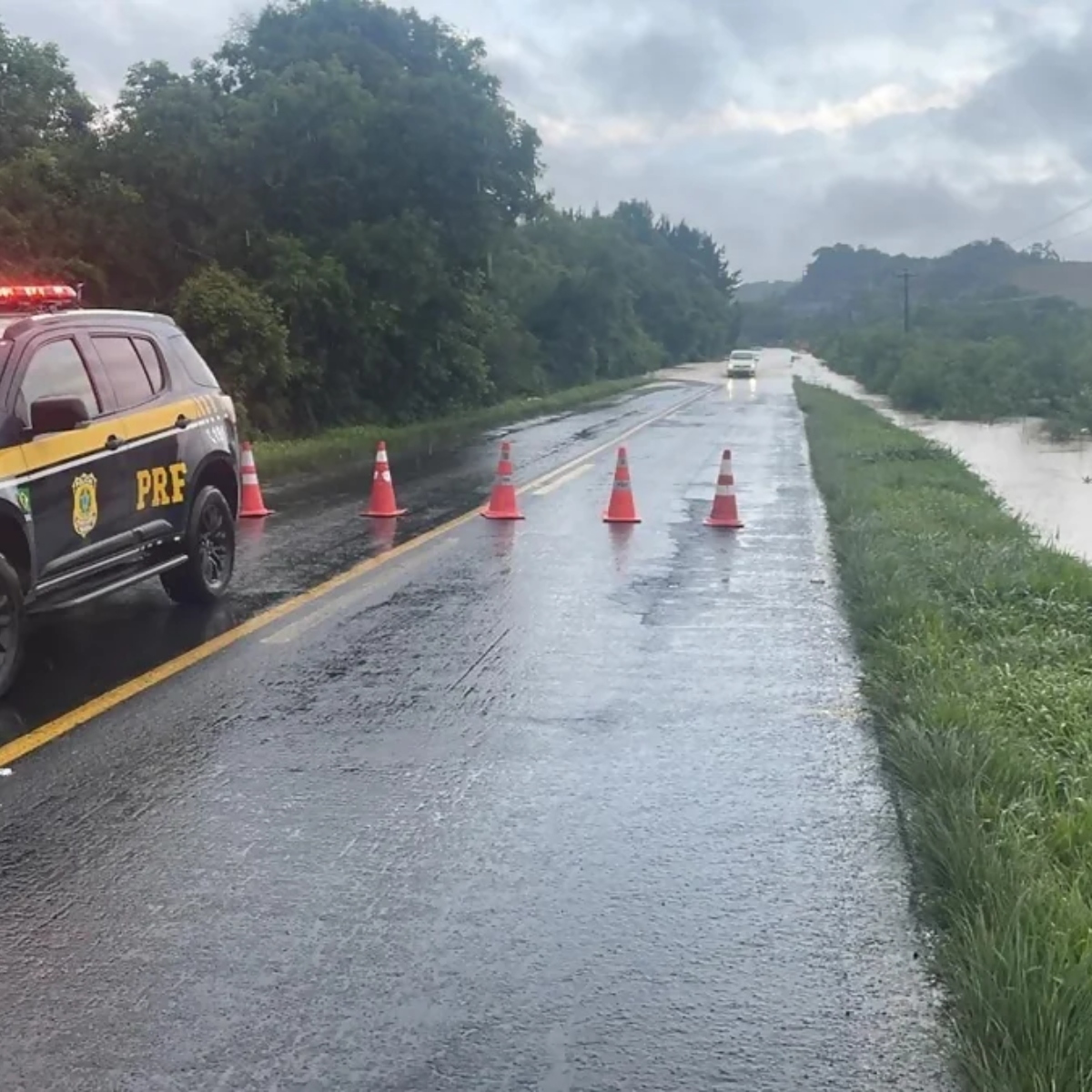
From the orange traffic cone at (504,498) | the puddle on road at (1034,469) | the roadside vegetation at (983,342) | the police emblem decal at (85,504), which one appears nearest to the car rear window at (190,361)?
the police emblem decal at (85,504)

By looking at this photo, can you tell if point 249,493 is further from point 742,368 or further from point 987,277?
point 987,277

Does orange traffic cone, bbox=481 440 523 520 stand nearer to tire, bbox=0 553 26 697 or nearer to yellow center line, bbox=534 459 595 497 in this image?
yellow center line, bbox=534 459 595 497

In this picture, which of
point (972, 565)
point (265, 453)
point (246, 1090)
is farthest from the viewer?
point (265, 453)

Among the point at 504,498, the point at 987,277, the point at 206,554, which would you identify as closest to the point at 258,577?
the point at 206,554

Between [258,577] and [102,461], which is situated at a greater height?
[102,461]

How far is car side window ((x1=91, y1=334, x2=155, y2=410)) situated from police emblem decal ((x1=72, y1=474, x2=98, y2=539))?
0.69m

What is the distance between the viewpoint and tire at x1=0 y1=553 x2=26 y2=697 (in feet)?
22.6

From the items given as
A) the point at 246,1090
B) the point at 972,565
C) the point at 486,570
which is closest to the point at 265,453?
the point at 486,570

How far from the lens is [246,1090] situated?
340 cm

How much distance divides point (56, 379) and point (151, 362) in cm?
127

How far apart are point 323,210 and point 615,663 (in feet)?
68.2

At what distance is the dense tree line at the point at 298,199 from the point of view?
2248 centimetres

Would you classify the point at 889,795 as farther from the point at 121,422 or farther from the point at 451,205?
the point at 451,205

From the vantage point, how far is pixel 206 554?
9.42 metres
